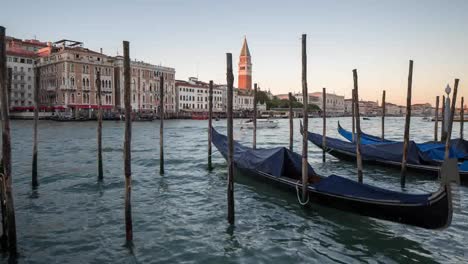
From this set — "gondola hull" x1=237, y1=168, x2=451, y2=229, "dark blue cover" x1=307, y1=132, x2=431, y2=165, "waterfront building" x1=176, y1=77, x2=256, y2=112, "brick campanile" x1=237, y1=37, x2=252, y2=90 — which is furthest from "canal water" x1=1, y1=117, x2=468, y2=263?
"brick campanile" x1=237, y1=37, x2=252, y2=90

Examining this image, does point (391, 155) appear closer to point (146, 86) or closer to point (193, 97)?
point (146, 86)

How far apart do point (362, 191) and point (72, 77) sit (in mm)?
44794

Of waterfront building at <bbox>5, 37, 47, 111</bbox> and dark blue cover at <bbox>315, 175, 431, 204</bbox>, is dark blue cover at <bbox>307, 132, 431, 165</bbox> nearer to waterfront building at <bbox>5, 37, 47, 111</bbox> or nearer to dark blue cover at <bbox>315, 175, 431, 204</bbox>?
dark blue cover at <bbox>315, 175, 431, 204</bbox>

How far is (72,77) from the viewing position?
4362 cm

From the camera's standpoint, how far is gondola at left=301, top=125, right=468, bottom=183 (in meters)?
9.11

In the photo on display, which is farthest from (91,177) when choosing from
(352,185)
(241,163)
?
(352,185)

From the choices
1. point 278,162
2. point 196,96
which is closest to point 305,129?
point 278,162

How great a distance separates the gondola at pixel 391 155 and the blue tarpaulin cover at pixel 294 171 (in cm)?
386

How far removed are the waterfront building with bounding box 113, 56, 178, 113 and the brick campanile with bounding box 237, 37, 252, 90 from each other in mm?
29537

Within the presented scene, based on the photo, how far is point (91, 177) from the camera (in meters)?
9.32

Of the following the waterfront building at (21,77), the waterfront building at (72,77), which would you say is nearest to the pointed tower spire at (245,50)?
the waterfront building at (72,77)

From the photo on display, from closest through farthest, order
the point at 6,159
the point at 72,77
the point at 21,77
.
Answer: the point at 6,159, the point at 72,77, the point at 21,77

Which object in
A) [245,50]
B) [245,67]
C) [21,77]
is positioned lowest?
[21,77]

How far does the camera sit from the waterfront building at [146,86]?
51.7m
